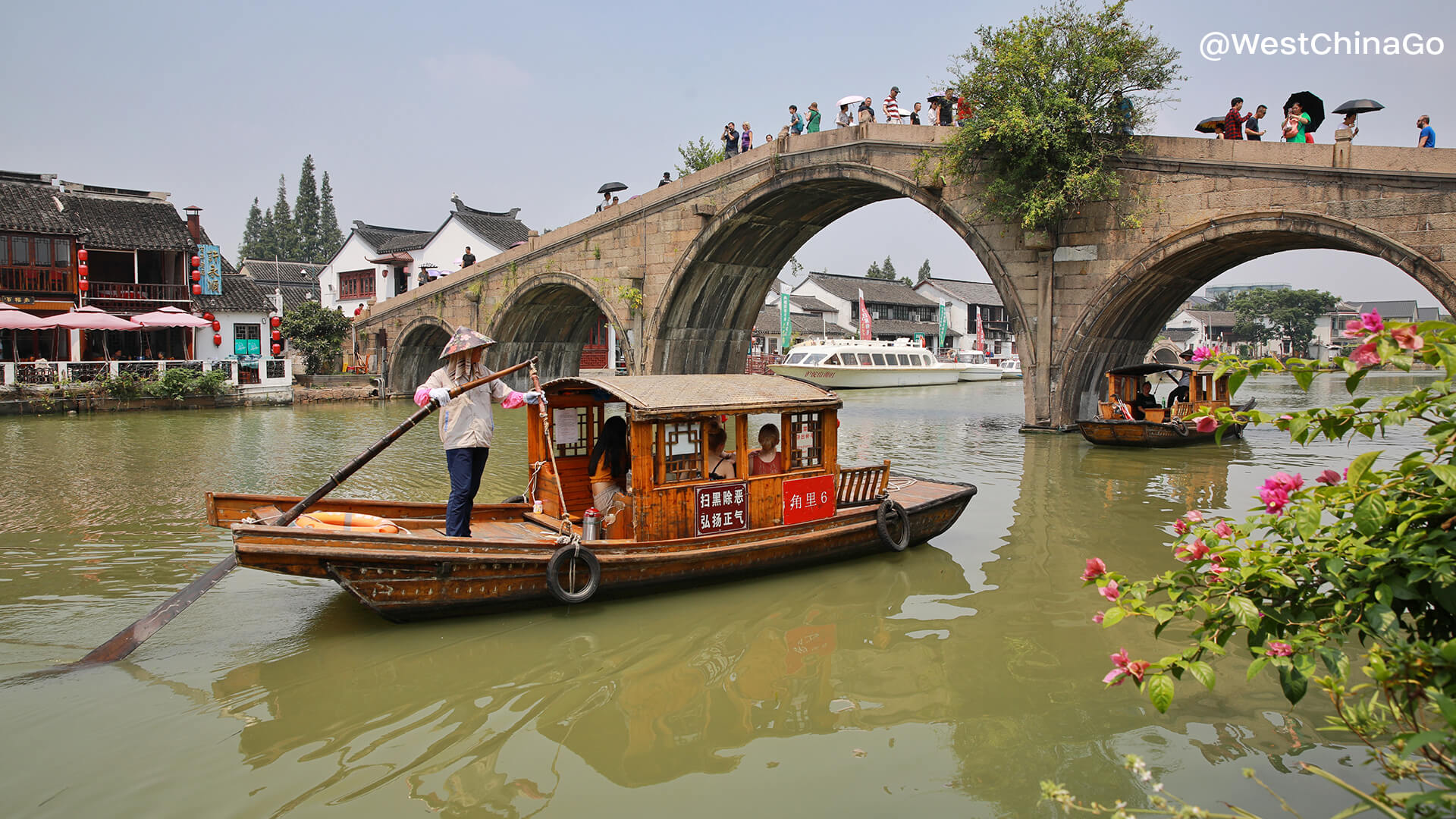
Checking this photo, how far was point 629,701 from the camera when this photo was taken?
473 centimetres

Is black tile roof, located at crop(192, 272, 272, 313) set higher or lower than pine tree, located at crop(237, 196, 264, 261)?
lower

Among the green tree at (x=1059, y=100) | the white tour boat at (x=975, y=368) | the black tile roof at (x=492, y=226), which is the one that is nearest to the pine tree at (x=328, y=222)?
the black tile roof at (x=492, y=226)

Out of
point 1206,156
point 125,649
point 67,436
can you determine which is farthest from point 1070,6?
point 67,436

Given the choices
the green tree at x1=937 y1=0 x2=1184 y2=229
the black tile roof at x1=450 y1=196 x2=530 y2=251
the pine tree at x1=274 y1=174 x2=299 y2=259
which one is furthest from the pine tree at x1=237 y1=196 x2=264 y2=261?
the green tree at x1=937 y1=0 x2=1184 y2=229

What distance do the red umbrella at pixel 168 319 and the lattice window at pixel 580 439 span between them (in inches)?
700

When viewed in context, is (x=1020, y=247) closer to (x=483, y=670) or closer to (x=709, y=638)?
(x=709, y=638)

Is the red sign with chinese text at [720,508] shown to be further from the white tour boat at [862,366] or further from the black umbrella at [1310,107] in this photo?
the white tour boat at [862,366]

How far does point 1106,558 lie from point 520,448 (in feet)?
31.0

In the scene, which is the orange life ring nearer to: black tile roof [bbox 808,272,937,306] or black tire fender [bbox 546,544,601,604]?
black tire fender [bbox 546,544,601,604]

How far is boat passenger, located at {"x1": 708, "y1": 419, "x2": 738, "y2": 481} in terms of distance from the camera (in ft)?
22.0

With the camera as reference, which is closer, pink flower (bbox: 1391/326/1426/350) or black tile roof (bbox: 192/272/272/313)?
pink flower (bbox: 1391/326/1426/350)

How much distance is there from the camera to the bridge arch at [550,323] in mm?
22156

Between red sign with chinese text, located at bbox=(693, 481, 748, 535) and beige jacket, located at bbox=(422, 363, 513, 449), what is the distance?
1.50 metres

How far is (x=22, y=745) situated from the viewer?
409cm
